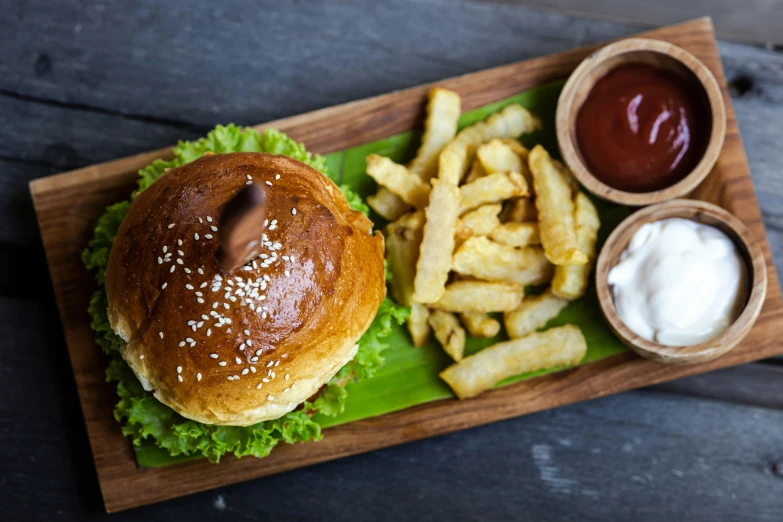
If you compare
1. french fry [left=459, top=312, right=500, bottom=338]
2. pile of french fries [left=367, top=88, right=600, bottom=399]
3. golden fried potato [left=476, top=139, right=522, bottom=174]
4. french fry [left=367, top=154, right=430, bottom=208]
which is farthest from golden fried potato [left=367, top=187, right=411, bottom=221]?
french fry [left=459, top=312, right=500, bottom=338]

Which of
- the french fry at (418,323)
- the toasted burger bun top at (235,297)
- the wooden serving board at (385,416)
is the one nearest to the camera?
the toasted burger bun top at (235,297)

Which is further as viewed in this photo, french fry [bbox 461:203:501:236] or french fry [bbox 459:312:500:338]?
french fry [bbox 459:312:500:338]

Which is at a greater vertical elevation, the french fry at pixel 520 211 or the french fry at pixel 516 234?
the french fry at pixel 520 211

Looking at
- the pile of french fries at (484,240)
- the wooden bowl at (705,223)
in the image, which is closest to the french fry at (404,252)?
the pile of french fries at (484,240)

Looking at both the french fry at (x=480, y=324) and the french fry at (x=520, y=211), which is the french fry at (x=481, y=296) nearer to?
the french fry at (x=480, y=324)

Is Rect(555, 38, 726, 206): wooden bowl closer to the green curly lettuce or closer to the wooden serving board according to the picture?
the wooden serving board

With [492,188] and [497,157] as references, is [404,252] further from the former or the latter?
[497,157]
